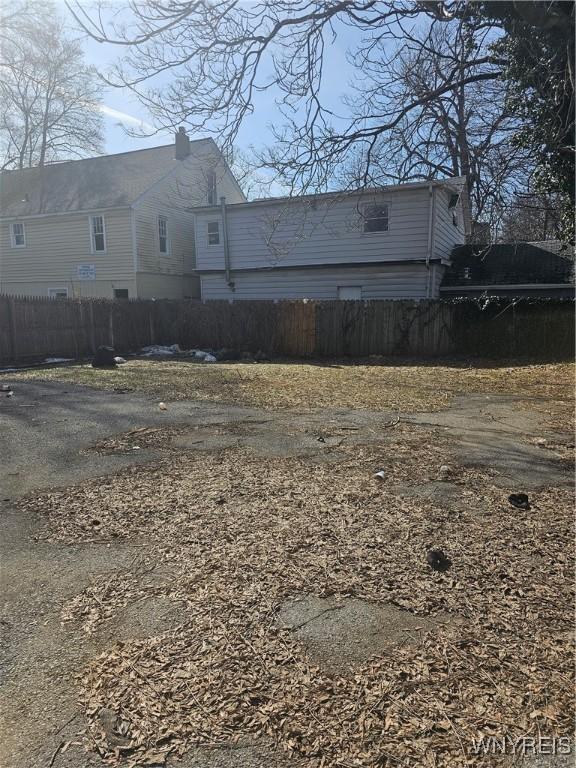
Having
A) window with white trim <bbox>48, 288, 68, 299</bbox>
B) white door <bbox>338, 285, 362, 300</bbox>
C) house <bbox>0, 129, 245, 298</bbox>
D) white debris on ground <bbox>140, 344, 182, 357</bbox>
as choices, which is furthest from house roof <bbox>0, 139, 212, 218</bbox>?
white door <bbox>338, 285, 362, 300</bbox>

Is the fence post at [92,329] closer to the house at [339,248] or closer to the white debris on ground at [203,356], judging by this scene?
the white debris on ground at [203,356]

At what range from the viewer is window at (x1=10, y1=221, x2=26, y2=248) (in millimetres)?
21734

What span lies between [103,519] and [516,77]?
708cm

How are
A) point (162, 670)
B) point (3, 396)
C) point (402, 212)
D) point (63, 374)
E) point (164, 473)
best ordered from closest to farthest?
1. point (162, 670)
2. point (164, 473)
3. point (3, 396)
4. point (63, 374)
5. point (402, 212)

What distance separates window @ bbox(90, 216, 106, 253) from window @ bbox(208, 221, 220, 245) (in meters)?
4.76

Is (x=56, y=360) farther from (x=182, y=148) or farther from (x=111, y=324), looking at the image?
(x=182, y=148)

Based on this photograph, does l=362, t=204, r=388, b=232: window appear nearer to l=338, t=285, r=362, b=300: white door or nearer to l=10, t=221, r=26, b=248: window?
l=338, t=285, r=362, b=300: white door

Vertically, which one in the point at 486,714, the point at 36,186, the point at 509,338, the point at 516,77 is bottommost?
the point at 486,714

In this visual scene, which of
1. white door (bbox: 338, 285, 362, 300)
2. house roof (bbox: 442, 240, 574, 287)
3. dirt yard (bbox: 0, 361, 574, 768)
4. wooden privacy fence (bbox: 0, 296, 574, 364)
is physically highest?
house roof (bbox: 442, 240, 574, 287)

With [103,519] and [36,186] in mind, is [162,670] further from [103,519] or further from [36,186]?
[36,186]

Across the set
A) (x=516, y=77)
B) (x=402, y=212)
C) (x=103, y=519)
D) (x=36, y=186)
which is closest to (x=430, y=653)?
(x=103, y=519)

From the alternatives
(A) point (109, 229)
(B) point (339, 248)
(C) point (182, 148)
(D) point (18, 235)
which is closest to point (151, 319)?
(A) point (109, 229)

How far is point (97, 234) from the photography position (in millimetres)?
20031

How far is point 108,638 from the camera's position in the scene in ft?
6.54
